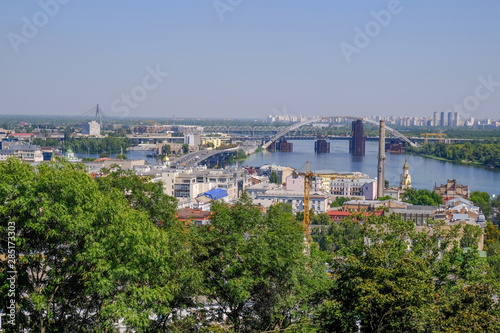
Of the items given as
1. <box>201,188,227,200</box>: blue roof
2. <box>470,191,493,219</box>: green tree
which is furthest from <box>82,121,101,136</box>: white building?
<box>470,191,493,219</box>: green tree

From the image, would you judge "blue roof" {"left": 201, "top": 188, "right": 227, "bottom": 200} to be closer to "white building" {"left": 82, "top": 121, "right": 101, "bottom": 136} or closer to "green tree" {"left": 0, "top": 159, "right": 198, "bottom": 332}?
"green tree" {"left": 0, "top": 159, "right": 198, "bottom": 332}

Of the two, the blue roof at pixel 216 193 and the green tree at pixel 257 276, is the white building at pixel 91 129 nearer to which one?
the blue roof at pixel 216 193

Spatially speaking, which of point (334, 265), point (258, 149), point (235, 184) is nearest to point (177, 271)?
point (334, 265)

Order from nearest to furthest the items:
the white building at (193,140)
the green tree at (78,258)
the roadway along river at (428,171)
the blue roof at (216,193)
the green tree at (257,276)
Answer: the green tree at (78,258), the green tree at (257,276), the blue roof at (216,193), the roadway along river at (428,171), the white building at (193,140)

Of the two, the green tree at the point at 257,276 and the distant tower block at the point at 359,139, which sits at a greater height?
the green tree at the point at 257,276

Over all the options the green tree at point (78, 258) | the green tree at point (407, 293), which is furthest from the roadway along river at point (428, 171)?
the green tree at point (78, 258)

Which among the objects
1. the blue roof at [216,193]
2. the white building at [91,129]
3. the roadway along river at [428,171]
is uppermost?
the white building at [91,129]

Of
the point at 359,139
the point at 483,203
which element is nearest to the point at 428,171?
the point at 483,203

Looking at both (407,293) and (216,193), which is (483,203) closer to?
(216,193)

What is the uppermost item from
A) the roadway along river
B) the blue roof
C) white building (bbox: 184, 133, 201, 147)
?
the blue roof

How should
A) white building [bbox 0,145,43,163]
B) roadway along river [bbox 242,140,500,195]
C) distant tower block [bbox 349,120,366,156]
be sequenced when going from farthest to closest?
distant tower block [bbox 349,120,366,156] → white building [bbox 0,145,43,163] → roadway along river [bbox 242,140,500,195]

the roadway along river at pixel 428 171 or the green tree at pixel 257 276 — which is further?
the roadway along river at pixel 428 171
